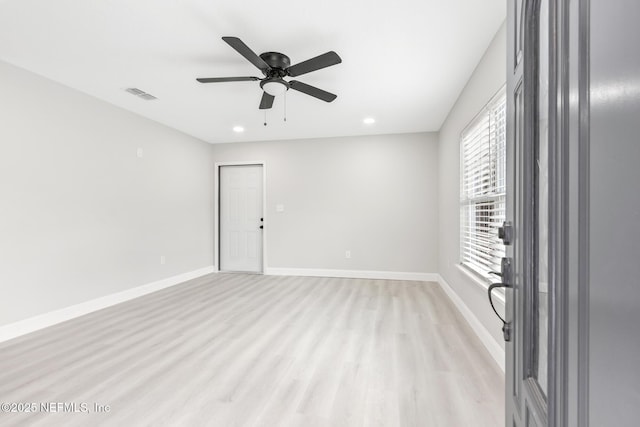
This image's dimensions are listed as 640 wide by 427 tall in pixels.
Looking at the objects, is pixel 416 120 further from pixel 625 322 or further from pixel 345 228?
pixel 625 322

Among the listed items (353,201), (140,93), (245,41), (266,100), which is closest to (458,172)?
(353,201)

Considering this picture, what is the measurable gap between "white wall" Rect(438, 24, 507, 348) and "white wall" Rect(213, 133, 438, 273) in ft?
1.08

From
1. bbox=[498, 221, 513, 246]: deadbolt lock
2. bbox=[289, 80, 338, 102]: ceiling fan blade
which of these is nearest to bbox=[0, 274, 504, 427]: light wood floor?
bbox=[498, 221, 513, 246]: deadbolt lock

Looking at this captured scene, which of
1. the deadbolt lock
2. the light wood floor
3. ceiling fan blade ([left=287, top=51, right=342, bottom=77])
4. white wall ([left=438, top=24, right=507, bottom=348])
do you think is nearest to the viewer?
the deadbolt lock

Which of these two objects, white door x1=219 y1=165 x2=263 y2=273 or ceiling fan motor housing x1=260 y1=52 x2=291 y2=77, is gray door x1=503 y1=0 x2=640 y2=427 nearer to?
ceiling fan motor housing x1=260 y1=52 x2=291 y2=77

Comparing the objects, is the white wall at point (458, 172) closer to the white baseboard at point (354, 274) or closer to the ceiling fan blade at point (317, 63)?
the white baseboard at point (354, 274)

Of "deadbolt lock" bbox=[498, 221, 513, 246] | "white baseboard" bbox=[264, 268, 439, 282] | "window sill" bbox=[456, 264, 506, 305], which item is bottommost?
"white baseboard" bbox=[264, 268, 439, 282]

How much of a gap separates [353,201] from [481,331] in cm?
306

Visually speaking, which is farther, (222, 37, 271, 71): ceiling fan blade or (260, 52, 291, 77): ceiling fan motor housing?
(260, 52, 291, 77): ceiling fan motor housing

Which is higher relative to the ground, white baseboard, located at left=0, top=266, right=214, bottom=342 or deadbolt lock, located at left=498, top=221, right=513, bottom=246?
deadbolt lock, located at left=498, top=221, right=513, bottom=246

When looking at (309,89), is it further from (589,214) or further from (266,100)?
(589,214)

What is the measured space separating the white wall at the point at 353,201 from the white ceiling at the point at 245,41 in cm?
142

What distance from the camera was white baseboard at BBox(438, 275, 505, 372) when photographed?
220cm

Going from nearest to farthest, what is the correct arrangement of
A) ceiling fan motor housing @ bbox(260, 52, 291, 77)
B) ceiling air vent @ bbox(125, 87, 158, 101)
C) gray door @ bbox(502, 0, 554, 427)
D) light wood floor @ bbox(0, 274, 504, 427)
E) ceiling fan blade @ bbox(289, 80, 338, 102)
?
gray door @ bbox(502, 0, 554, 427) → light wood floor @ bbox(0, 274, 504, 427) → ceiling fan motor housing @ bbox(260, 52, 291, 77) → ceiling fan blade @ bbox(289, 80, 338, 102) → ceiling air vent @ bbox(125, 87, 158, 101)
